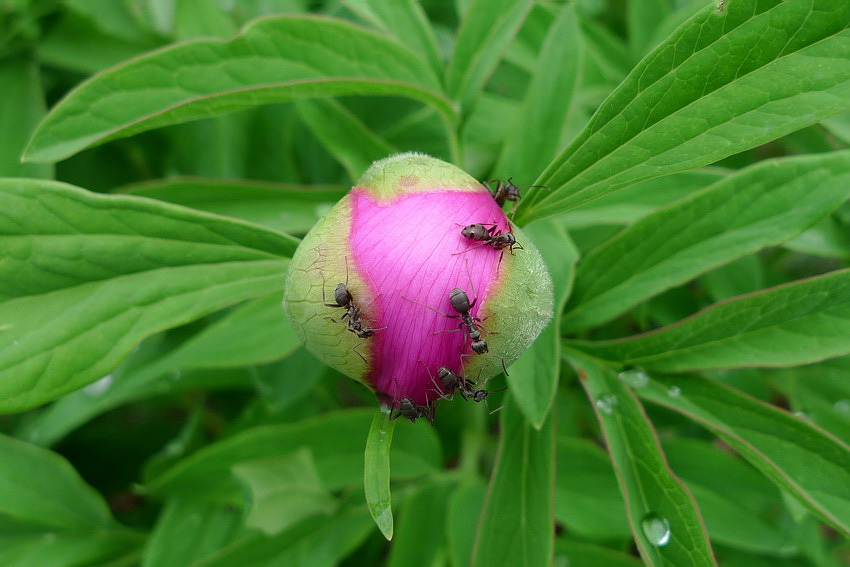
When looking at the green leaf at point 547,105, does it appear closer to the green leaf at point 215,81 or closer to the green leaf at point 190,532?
the green leaf at point 215,81

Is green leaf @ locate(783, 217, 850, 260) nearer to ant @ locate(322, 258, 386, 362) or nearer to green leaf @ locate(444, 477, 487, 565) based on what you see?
green leaf @ locate(444, 477, 487, 565)

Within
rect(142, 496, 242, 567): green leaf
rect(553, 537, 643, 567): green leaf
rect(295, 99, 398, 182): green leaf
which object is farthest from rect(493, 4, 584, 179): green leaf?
rect(142, 496, 242, 567): green leaf

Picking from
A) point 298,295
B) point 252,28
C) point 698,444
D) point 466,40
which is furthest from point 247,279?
point 698,444

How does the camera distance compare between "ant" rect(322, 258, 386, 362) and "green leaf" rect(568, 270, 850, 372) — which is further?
"green leaf" rect(568, 270, 850, 372)

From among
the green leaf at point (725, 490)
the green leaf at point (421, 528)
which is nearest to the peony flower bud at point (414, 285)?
the green leaf at point (421, 528)

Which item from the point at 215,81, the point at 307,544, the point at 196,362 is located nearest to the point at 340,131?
the point at 215,81

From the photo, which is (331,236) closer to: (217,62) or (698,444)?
(217,62)

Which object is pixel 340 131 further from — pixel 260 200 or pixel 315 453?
pixel 315 453
